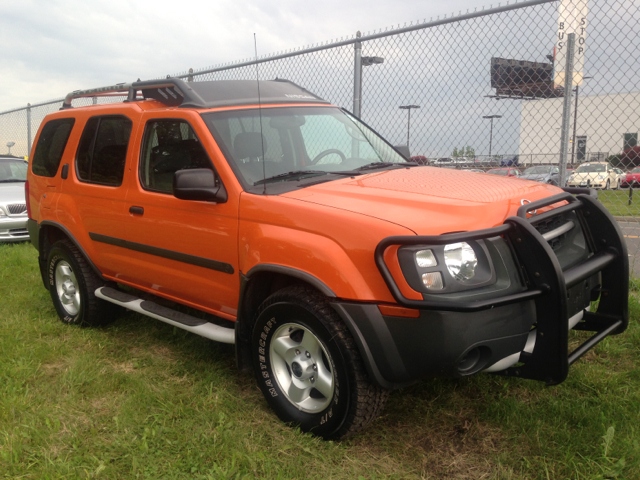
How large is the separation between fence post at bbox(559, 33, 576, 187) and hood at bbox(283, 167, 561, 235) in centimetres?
180

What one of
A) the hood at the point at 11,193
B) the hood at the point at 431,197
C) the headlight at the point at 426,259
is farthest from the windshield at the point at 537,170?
the hood at the point at 11,193

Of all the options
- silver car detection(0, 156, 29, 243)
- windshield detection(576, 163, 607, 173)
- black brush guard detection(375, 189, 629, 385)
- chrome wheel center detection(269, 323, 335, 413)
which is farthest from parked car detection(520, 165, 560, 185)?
silver car detection(0, 156, 29, 243)

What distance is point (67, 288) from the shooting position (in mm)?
4918

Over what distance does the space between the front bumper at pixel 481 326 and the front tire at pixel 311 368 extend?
130mm

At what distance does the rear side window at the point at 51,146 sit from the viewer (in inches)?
191

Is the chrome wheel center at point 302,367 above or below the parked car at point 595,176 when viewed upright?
below

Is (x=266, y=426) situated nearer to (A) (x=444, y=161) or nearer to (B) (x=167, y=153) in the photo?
(B) (x=167, y=153)

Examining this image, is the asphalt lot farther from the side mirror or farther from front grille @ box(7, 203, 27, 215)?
front grille @ box(7, 203, 27, 215)

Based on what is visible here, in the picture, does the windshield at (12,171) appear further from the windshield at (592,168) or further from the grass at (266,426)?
the windshield at (592,168)

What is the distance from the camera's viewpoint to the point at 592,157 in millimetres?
6133

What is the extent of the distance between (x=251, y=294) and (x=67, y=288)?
2.63 m

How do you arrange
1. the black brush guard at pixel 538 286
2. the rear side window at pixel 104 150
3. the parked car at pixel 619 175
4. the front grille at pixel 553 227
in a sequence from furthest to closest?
the parked car at pixel 619 175
the rear side window at pixel 104 150
the front grille at pixel 553 227
the black brush guard at pixel 538 286

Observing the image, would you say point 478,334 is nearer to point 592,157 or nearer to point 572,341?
point 572,341

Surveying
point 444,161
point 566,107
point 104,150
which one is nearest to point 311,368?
point 104,150
